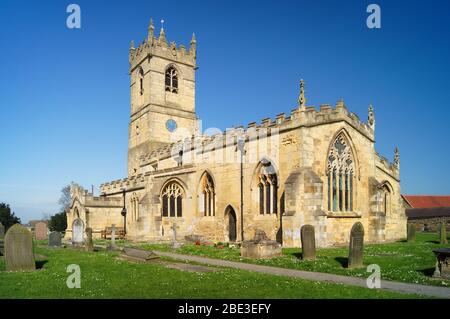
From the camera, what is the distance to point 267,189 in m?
23.4

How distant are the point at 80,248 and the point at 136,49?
28.9 meters

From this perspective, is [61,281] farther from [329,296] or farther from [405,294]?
[405,294]

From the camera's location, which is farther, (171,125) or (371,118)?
(171,125)

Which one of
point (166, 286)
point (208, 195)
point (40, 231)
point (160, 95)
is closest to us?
point (166, 286)

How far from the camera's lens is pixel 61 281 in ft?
34.0

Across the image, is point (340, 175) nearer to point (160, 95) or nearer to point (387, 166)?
point (387, 166)

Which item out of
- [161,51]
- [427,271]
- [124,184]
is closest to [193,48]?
[161,51]

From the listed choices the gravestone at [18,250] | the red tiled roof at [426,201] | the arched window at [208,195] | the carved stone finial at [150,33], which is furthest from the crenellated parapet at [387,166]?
the red tiled roof at [426,201]

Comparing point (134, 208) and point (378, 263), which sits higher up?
point (134, 208)

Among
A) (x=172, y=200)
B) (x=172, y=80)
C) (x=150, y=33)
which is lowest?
(x=172, y=200)

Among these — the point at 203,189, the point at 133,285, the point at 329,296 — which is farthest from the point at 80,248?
the point at 329,296

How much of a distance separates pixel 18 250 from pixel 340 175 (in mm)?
17249

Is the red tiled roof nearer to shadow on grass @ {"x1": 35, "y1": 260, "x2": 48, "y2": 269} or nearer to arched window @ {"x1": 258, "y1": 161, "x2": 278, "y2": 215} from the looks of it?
arched window @ {"x1": 258, "y1": 161, "x2": 278, "y2": 215}

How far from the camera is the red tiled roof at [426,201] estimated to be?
190 ft
